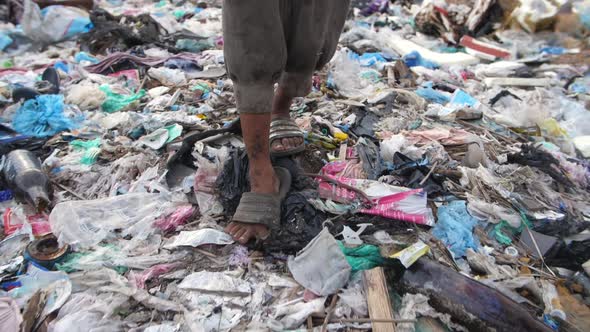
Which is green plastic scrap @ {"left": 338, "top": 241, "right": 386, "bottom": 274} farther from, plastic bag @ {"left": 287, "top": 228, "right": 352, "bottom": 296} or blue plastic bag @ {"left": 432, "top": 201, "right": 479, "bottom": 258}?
blue plastic bag @ {"left": 432, "top": 201, "right": 479, "bottom": 258}

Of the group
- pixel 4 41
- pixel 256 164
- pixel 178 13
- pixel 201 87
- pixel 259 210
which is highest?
pixel 256 164

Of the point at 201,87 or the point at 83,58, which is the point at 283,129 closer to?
the point at 201,87

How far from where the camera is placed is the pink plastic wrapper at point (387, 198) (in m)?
1.79

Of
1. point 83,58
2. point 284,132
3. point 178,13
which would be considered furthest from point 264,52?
point 178,13

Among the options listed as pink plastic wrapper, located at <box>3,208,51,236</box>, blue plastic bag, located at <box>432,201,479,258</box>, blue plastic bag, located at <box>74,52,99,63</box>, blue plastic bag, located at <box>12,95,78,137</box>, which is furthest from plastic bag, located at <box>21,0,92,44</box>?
blue plastic bag, located at <box>432,201,479,258</box>

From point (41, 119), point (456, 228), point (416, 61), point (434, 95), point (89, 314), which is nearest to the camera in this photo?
point (89, 314)

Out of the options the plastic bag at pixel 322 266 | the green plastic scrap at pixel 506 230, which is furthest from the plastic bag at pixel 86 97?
the green plastic scrap at pixel 506 230

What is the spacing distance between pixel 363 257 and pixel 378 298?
215mm

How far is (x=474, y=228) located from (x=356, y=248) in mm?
695

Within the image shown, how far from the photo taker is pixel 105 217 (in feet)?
6.03

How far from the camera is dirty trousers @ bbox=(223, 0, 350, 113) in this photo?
4.71ft

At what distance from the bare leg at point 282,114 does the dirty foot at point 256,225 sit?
301 mm

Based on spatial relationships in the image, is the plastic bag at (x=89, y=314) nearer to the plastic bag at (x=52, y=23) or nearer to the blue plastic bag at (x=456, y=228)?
the blue plastic bag at (x=456, y=228)

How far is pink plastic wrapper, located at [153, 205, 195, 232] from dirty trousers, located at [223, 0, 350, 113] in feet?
2.14
